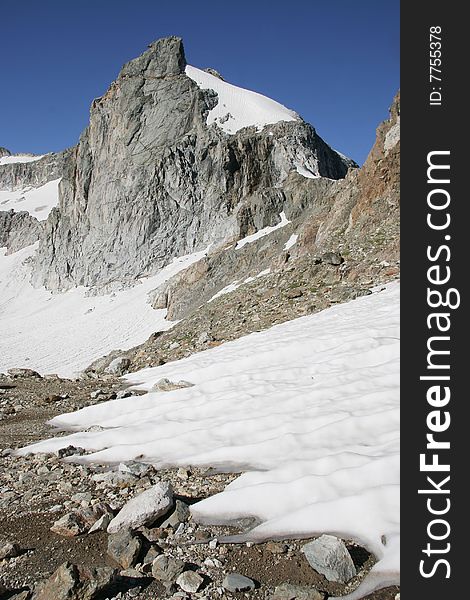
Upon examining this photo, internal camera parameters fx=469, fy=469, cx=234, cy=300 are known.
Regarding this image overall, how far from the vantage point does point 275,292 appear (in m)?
19.5

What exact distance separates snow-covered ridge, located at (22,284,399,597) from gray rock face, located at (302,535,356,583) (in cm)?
20

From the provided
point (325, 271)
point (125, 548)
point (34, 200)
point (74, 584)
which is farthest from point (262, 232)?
point (34, 200)

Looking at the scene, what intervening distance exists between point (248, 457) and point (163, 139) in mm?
66829

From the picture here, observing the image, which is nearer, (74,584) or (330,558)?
(74,584)

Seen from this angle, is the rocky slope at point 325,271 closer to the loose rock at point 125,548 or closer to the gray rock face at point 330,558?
the loose rock at point 125,548

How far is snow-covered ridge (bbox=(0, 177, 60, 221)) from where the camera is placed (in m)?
115

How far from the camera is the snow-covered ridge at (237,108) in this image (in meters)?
66.2

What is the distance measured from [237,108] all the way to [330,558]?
7288cm

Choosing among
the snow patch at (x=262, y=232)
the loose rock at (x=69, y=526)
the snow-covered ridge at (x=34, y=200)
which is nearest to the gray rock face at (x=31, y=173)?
the snow-covered ridge at (x=34, y=200)

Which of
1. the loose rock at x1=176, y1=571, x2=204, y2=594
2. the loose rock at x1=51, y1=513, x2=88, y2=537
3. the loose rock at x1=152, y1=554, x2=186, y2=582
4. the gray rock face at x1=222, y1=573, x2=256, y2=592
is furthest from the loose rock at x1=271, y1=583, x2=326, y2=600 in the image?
the loose rock at x1=51, y1=513, x2=88, y2=537

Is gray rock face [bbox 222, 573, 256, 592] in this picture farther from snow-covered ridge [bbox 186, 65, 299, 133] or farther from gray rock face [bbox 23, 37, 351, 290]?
snow-covered ridge [bbox 186, 65, 299, 133]

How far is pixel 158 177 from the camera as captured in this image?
63688mm

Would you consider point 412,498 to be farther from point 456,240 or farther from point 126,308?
point 126,308

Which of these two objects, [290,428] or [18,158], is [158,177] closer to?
[290,428]
